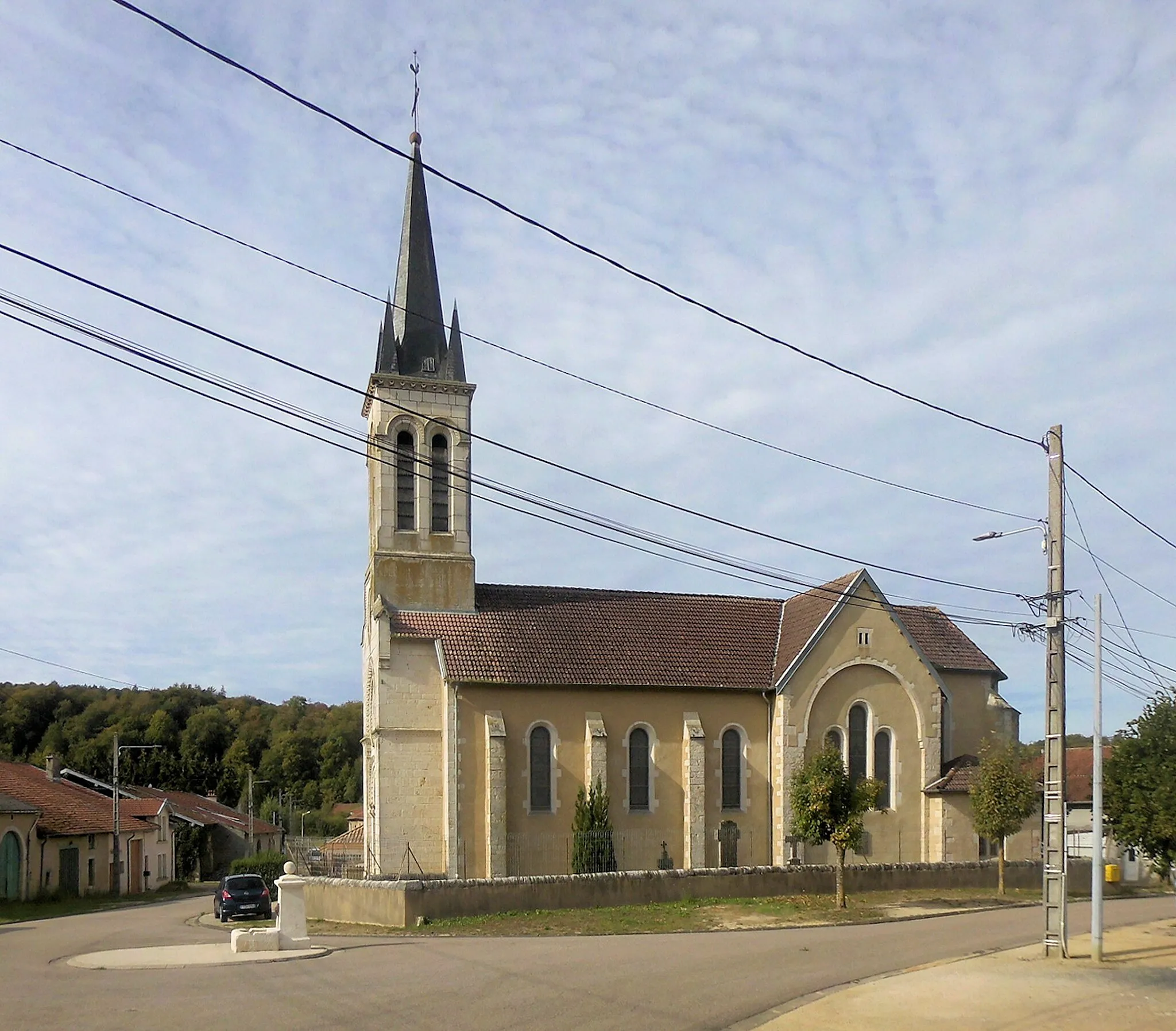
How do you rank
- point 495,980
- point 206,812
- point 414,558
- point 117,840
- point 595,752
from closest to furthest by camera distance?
point 495,980 → point 595,752 → point 414,558 → point 117,840 → point 206,812

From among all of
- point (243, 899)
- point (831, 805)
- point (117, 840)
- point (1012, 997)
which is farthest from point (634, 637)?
point (117, 840)

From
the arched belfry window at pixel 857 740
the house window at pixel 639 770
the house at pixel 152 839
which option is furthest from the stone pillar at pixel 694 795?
the house at pixel 152 839

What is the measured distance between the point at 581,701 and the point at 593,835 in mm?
3988

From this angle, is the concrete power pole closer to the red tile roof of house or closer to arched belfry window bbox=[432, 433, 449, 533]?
the red tile roof of house

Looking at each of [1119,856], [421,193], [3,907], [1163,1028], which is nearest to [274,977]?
[1163,1028]

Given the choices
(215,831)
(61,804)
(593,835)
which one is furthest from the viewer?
(215,831)

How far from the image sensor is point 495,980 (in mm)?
16625

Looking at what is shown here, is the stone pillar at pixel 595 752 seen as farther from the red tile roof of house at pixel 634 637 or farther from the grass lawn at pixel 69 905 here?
Answer: the grass lawn at pixel 69 905

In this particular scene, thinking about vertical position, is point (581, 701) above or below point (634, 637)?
below

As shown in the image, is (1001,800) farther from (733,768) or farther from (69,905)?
(69,905)

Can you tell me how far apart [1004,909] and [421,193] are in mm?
→ 28517

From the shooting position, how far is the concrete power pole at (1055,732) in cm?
1831

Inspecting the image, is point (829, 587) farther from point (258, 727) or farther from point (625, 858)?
point (258, 727)

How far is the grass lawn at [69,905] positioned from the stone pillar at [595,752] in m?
17.2
